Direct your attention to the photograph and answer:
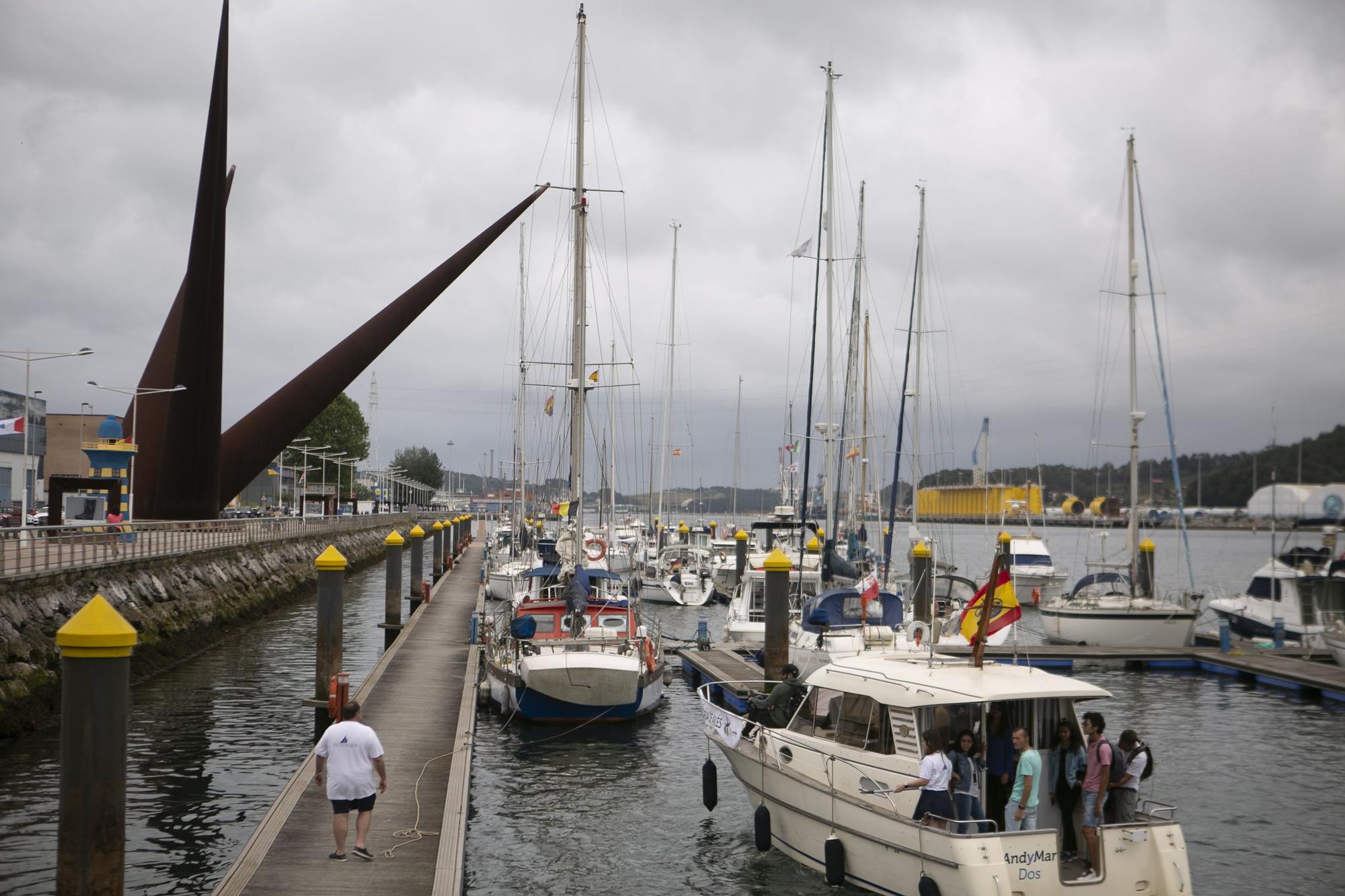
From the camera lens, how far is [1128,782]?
12.5 meters

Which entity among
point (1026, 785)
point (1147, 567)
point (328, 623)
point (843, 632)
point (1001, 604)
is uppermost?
point (1001, 604)

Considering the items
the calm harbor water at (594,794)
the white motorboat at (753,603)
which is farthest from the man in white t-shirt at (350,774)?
the white motorboat at (753,603)

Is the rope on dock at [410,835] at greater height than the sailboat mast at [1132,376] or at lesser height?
lesser

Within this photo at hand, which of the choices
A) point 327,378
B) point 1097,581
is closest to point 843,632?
point 1097,581

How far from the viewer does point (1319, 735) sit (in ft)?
83.6

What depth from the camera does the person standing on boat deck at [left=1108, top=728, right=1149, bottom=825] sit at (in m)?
12.4

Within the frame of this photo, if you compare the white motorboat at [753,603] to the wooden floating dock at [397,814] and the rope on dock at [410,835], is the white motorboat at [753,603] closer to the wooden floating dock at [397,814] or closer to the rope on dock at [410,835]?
the wooden floating dock at [397,814]

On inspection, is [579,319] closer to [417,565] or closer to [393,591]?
[393,591]

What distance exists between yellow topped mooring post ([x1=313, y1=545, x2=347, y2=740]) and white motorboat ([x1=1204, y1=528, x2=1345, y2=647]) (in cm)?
2981

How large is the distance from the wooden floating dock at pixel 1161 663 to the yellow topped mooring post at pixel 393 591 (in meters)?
10.3

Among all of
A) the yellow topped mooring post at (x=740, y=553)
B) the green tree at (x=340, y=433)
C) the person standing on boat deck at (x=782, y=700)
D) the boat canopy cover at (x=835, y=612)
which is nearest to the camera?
the person standing on boat deck at (x=782, y=700)

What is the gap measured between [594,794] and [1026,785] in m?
9.82

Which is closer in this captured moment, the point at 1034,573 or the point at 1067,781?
the point at 1067,781

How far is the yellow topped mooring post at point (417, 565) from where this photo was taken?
45781 millimetres
